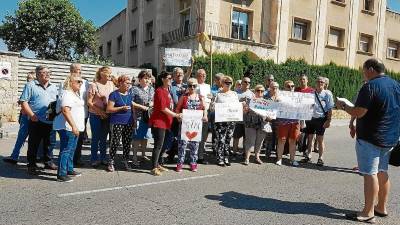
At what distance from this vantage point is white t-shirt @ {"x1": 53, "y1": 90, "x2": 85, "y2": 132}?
6.47 meters

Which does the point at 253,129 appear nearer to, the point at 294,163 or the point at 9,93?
the point at 294,163

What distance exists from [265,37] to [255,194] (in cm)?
1989

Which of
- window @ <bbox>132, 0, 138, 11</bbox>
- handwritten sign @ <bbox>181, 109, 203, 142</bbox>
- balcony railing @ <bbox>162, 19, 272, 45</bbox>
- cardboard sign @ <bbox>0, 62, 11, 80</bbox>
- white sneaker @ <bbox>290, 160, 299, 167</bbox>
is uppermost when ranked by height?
window @ <bbox>132, 0, 138, 11</bbox>

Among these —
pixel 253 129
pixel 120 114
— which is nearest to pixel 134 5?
pixel 253 129

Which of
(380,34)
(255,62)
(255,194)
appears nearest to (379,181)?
(255,194)

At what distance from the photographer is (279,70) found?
2191cm

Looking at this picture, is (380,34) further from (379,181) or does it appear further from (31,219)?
(31,219)

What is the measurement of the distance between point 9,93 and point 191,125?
10008 mm

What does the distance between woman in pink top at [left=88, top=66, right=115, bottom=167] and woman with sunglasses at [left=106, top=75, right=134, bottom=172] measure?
11.2 inches

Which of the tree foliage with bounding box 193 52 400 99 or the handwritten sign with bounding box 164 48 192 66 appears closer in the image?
the handwritten sign with bounding box 164 48 192 66

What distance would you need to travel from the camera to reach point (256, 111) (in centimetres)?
870

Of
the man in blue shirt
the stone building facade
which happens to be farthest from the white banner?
the stone building facade

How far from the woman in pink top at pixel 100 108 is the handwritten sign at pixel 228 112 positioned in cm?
220

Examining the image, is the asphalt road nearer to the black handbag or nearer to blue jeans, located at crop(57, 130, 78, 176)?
blue jeans, located at crop(57, 130, 78, 176)
